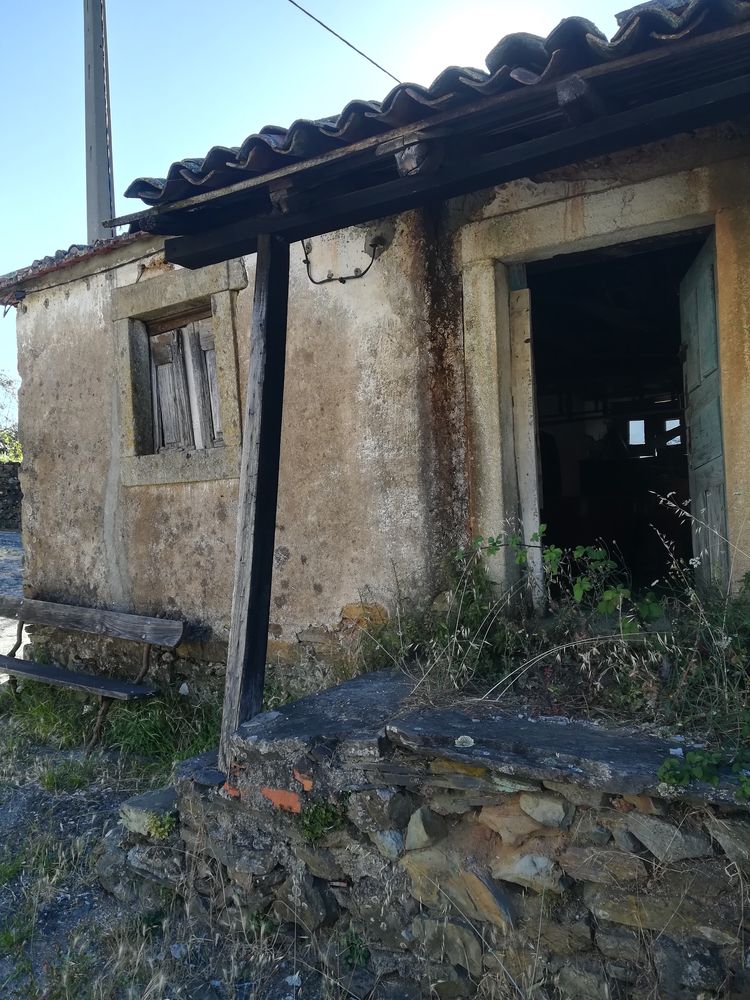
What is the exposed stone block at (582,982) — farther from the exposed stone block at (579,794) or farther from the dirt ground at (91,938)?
the dirt ground at (91,938)

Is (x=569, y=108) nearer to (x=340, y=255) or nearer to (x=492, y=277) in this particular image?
(x=492, y=277)

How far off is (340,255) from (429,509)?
1622 mm

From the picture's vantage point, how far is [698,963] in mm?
2217

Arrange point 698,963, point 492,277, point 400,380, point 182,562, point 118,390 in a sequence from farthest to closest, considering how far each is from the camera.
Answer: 1. point 118,390
2. point 182,562
3. point 400,380
4. point 492,277
5. point 698,963

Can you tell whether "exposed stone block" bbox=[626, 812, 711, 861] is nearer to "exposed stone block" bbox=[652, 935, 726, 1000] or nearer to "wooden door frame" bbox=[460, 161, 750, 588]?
"exposed stone block" bbox=[652, 935, 726, 1000]

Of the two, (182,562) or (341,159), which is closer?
(341,159)

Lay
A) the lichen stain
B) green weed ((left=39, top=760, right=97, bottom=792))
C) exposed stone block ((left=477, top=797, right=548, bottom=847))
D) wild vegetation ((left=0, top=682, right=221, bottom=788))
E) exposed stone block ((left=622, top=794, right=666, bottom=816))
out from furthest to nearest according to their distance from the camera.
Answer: wild vegetation ((left=0, top=682, right=221, bottom=788))
green weed ((left=39, top=760, right=97, bottom=792))
the lichen stain
exposed stone block ((left=477, top=797, right=548, bottom=847))
exposed stone block ((left=622, top=794, right=666, bottom=816))

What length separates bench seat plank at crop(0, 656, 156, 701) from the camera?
4996mm

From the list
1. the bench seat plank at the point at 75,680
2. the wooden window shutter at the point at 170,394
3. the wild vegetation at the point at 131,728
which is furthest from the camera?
the wooden window shutter at the point at 170,394

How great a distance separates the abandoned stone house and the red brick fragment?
0.03 m

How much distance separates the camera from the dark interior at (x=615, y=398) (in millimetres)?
5680

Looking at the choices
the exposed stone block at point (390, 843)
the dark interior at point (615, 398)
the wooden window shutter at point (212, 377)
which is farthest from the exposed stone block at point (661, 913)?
the wooden window shutter at point (212, 377)

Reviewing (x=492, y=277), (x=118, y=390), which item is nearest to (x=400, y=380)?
(x=492, y=277)

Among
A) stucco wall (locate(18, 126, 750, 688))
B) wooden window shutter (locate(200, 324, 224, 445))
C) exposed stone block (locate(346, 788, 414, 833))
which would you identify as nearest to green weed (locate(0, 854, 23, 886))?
stucco wall (locate(18, 126, 750, 688))
